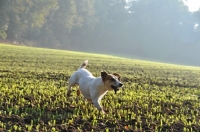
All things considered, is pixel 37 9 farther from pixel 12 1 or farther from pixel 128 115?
pixel 128 115

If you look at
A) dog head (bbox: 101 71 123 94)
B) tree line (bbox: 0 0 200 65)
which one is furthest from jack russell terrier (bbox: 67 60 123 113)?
tree line (bbox: 0 0 200 65)

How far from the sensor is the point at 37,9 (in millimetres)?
64000

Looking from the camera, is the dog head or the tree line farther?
the tree line

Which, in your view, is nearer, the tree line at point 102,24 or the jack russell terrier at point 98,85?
the jack russell terrier at point 98,85

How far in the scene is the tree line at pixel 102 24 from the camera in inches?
2473

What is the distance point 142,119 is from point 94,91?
3.90 feet

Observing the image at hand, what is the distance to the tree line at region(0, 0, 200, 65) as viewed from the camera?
6281 cm

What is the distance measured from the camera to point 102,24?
85312 mm

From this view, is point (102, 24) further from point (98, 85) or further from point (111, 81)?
point (111, 81)

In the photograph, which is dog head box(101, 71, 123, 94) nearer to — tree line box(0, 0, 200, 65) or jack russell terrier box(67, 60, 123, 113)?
jack russell terrier box(67, 60, 123, 113)

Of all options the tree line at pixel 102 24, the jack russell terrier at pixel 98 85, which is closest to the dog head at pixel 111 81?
the jack russell terrier at pixel 98 85

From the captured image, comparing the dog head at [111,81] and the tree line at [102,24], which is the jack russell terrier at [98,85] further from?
the tree line at [102,24]

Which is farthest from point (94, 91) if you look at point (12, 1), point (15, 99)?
point (12, 1)

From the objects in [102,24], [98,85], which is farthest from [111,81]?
[102,24]
